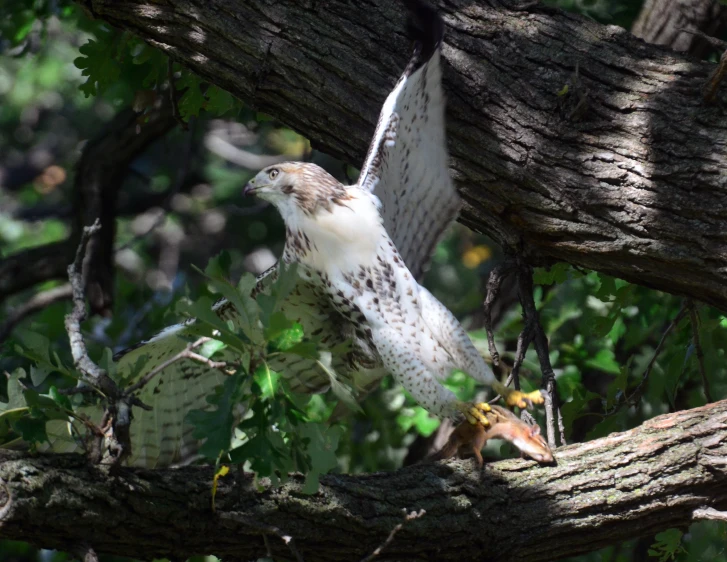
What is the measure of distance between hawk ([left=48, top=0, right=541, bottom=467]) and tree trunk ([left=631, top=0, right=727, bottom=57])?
64.5 inches

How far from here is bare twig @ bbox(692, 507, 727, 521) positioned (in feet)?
10.8

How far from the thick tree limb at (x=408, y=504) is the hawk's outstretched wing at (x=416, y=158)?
1.03 m

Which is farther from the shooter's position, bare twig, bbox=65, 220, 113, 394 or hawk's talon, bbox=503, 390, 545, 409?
hawk's talon, bbox=503, 390, 545, 409

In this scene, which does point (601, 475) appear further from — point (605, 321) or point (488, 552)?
point (605, 321)

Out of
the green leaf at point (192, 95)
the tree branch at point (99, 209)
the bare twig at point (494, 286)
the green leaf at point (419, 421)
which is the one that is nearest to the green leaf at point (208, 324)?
the bare twig at point (494, 286)

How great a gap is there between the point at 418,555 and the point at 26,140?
32.1ft

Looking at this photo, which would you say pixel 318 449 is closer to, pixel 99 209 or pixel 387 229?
pixel 387 229

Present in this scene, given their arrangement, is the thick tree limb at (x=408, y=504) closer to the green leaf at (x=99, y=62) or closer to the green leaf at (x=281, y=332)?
the green leaf at (x=281, y=332)

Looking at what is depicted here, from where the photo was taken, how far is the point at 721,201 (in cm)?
333

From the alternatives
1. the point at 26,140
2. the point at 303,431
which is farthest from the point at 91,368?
the point at 26,140

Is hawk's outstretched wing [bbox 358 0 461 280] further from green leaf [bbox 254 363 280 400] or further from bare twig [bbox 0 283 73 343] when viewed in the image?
bare twig [bbox 0 283 73 343]

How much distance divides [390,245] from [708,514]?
147 centimetres

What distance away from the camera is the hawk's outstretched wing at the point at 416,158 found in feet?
11.8

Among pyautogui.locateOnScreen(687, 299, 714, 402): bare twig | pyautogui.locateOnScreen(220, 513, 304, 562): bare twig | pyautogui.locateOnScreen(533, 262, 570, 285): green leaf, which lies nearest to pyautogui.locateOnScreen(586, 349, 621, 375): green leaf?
pyautogui.locateOnScreen(687, 299, 714, 402): bare twig
